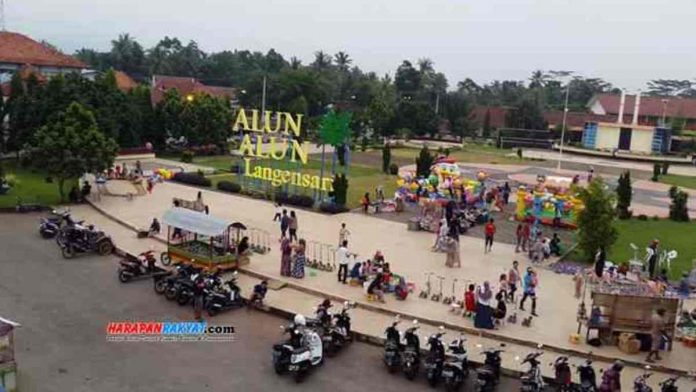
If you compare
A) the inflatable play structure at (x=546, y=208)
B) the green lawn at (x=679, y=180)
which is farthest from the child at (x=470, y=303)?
the green lawn at (x=679, y=180)

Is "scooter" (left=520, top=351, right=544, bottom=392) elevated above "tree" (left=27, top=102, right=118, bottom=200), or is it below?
below

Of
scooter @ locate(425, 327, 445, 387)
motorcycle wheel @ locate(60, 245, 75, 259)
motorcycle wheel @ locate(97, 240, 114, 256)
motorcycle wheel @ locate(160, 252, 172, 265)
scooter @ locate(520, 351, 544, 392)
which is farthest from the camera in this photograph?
motorcycle wheel @ locate(97, 240, 114, 256)

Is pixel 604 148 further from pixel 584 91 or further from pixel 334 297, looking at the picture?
pixel 334 297

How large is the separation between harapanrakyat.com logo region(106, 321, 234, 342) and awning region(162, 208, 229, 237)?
3428 mm

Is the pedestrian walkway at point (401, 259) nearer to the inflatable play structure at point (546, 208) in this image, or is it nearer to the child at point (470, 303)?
the child at point (470, 303)

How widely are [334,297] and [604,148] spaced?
58.8 metres

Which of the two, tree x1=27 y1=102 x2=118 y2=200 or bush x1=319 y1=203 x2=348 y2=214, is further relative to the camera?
bush x1=319 y1=203 x2=348 y2=214

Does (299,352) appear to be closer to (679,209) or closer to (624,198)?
(624,198)

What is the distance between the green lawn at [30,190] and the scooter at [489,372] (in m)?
21.4

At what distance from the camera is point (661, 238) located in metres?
26.1

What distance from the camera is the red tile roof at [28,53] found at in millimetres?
45406

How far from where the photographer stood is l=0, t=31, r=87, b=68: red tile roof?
4541 cm

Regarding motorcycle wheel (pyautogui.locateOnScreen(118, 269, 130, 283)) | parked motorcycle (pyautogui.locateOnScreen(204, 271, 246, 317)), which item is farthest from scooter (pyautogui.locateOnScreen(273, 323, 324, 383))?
motorcycle wheel (pyautogui.locateOnScreen(118, 269, 130, 283))

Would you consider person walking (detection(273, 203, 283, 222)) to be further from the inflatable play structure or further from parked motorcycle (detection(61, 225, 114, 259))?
the inflatable play structure
